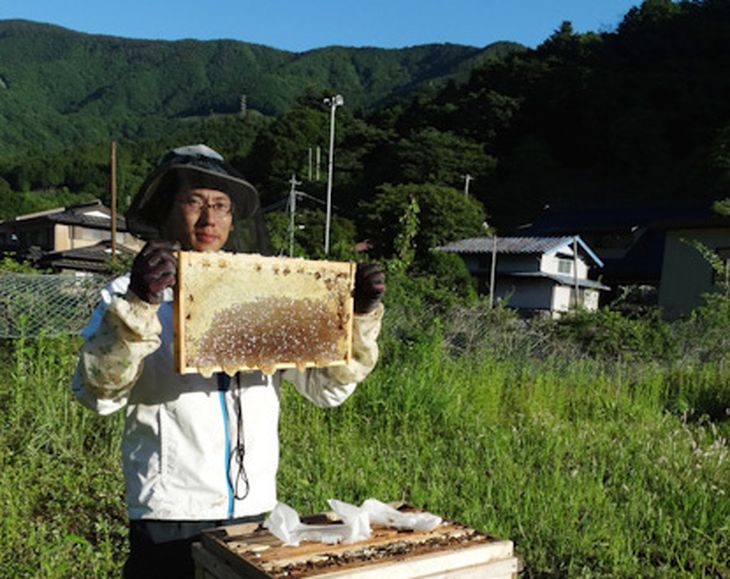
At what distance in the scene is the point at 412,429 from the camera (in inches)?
193

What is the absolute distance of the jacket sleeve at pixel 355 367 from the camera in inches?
71.5

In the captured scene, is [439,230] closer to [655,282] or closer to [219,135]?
[655,282]

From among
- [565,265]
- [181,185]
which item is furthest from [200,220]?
[565,265]

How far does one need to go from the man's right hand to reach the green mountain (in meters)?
117

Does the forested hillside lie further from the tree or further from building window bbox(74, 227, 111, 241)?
building window bbox(74, 227, 111, 241)

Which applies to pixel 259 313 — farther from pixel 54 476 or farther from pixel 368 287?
pixel 54 476

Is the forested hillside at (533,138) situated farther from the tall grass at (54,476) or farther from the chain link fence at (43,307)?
the tall grass at (54,476)

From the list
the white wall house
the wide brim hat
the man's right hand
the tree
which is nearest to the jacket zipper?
the man's right hand

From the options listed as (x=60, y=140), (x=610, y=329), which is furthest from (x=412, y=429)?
(x=60, y=140)

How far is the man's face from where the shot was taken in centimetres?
183

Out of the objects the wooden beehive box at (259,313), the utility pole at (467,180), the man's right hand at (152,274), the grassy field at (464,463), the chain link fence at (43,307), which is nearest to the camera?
the man's right hand at (152,274)

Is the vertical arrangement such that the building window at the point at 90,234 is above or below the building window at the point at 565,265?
above

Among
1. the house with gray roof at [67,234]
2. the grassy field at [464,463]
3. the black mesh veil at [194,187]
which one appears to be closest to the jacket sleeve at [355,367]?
the black mesh veil at [194,187]

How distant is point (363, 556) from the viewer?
1.29 m
